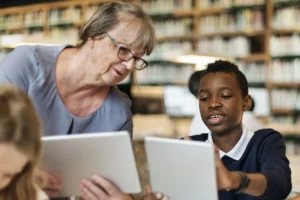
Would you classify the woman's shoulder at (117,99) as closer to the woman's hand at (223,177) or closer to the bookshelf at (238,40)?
the woman's hand at (223,177)

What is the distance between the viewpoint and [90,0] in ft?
22.8

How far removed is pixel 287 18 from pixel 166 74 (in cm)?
175

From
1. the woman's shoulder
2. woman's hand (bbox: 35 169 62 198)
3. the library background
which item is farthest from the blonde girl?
the library background

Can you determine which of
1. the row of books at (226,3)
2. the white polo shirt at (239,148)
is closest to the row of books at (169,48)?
the row of books at (226,3)

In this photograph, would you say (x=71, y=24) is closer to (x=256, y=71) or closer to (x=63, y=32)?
(x=63, y=32)

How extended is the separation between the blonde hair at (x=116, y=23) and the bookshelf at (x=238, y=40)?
3.19 metres

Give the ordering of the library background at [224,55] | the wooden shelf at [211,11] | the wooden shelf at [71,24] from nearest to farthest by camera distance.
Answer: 1. the library background at [224,55]
2. the wooden shelf at [211,11]
3. the wooden shelf at [71,24]

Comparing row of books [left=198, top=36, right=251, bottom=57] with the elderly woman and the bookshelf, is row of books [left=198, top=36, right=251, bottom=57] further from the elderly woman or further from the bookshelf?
the elderly woman

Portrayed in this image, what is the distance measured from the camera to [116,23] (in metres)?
1.49

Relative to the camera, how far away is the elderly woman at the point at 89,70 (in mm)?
1489

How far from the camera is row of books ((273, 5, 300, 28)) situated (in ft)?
17.8

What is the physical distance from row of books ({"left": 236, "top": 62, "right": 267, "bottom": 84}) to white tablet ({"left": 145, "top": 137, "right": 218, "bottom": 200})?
14.8 feet

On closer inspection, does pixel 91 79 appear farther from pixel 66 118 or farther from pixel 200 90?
pixel 200 90

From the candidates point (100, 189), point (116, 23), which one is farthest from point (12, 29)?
point (100, 189)
